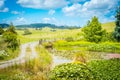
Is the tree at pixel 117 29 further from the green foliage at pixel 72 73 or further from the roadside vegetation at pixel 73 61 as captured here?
the green foliage at pixel 72 73

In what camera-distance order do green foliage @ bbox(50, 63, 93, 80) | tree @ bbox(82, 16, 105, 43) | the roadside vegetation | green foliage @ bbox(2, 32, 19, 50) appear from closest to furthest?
green foliage @ bbox(50, 63, 93, 80)
the roadside vegetation
green foliage @ bbox(2, 32, 19, 50)
tree @ bbox(82, 16, 105, 43)

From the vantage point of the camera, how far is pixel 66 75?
42.3 ft

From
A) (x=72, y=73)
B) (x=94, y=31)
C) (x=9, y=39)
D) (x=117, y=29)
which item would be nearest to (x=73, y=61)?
(x=72, y=73)

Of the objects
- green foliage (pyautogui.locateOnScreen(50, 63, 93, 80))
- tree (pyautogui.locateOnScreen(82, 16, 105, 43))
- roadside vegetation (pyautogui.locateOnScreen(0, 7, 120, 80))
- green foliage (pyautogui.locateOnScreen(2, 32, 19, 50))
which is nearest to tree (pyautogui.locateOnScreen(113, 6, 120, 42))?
roadside vegetation (pyautogui.locateOnScreen(0, 7, 120, 80))

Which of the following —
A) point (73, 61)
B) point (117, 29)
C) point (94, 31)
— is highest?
point (117, 29)

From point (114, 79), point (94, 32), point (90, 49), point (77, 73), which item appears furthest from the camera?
point (94, 32)

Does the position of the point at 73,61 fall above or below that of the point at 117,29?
below

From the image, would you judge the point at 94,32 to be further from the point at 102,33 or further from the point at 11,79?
the point at 11,79

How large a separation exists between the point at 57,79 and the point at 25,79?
5.12m

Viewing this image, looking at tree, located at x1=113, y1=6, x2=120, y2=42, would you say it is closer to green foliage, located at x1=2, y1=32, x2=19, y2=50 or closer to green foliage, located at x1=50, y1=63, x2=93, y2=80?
green foliage, located at x1=2, y1=32, x2=19, y2=50

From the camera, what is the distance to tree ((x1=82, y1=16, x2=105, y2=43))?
50000 mm

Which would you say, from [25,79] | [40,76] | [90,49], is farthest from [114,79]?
[90,49]

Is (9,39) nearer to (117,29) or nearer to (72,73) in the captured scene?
(117,29)

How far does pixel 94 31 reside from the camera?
50000 mm
